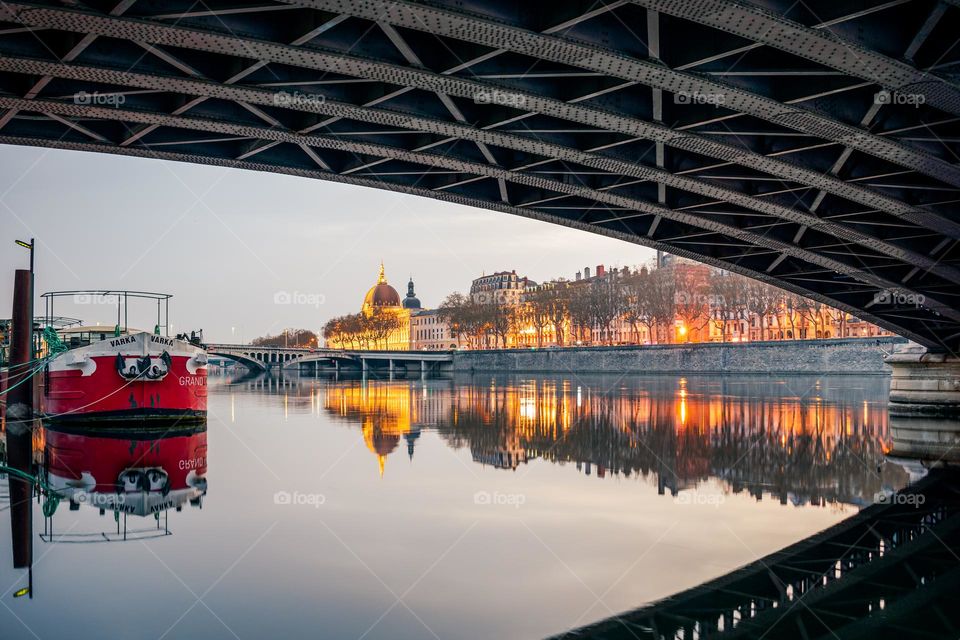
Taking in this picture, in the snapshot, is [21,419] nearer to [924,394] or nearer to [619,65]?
[619,65]

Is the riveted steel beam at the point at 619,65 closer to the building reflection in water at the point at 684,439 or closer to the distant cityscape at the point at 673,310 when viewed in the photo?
the building reflection in water at the point at 684,439

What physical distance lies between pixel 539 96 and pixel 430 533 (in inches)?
278

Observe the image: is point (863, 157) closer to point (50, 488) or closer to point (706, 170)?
point (706, 170)

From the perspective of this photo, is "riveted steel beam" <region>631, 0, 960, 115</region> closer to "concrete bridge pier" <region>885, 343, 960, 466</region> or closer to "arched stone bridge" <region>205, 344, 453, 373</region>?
"concrete bridge pier" <region>885, 343, 960, 466</region>

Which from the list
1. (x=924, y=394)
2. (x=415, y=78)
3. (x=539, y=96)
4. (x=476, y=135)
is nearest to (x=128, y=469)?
(x=476, y=135)

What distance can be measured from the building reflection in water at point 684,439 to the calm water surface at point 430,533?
0.15m

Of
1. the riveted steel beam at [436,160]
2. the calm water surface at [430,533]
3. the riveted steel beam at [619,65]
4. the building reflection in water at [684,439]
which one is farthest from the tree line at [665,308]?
the riveted steel beam at [619,65]

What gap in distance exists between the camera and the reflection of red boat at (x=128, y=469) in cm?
1520

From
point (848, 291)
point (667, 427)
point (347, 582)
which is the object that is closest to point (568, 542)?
point (347, 582)

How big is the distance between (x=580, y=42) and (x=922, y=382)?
92.1 feet

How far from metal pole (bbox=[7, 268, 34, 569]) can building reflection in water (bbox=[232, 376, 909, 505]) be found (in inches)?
302

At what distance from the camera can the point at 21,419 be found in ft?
110

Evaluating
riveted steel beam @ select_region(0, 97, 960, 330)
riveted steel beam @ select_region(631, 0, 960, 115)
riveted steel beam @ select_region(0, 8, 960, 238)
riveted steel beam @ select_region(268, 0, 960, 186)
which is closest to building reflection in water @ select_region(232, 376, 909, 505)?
riveted steel beam @ select_region(0, 97, 960, 330)

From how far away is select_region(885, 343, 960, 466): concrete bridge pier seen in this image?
2857 centimetres
